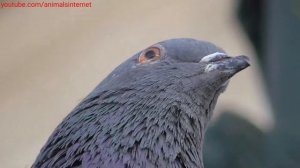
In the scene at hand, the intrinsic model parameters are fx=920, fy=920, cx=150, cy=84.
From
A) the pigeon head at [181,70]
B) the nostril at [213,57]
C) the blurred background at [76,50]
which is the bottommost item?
the blurred background at [76,50]

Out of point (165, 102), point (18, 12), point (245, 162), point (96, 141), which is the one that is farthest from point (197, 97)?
point (18, 12)

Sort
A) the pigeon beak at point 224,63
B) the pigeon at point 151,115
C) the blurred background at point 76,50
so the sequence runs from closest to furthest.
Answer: the pigeon at point 151,115 → the pigeon beak at point 224,63 → the blurred background at point 76,50

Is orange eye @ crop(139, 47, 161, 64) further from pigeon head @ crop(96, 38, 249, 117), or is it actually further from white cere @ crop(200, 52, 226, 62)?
white cere @ crop(200, 52, 226, 62)

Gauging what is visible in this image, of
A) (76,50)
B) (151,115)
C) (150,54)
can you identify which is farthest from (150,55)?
(76,50)

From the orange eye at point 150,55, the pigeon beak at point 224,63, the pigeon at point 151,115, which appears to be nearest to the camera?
the pigeon at point 151,115

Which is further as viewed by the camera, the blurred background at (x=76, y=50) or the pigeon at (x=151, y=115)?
the blurred background at (x=76, y=50)

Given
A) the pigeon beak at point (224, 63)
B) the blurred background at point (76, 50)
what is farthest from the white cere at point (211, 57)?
the blurred background at point (76, 50)

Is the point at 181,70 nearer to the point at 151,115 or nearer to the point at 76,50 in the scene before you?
the point at 151,115

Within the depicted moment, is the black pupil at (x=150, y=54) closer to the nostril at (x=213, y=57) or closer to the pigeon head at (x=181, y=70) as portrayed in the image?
the pigeon head at (x=181, y=70)
